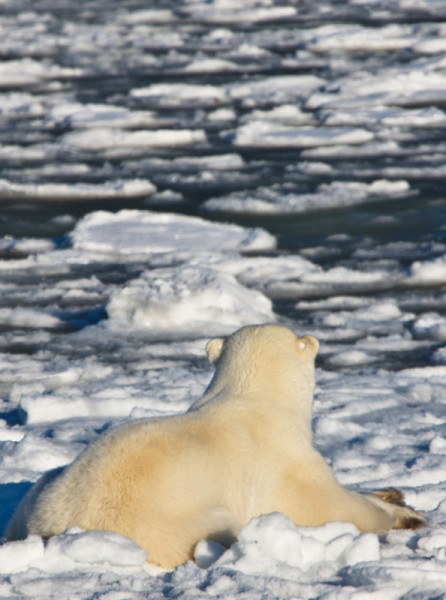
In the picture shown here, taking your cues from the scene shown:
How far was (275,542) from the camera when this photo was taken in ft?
7.79

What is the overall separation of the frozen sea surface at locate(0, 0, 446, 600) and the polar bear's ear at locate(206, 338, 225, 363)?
73 cm

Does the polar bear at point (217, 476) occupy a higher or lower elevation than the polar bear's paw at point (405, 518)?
higher

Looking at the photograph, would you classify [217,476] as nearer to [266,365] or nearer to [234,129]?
[266,365]

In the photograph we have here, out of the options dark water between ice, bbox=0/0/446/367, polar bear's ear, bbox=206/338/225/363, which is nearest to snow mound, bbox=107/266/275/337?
dark water between ice, bbox=0/0/446/367

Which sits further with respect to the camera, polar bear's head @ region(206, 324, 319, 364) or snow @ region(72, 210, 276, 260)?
snow @ region(72, 210, 276, 260)

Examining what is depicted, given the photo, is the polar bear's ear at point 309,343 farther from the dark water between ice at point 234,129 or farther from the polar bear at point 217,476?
the dark water between ice at point 234,129

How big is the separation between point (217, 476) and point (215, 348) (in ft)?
2.05

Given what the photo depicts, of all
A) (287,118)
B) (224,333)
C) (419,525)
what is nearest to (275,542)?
(419,525)

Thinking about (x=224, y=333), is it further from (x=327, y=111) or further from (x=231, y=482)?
(x=327, y=111)

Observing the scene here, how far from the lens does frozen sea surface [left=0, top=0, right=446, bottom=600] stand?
7.91 ft

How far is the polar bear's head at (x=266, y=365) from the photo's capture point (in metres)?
2.93

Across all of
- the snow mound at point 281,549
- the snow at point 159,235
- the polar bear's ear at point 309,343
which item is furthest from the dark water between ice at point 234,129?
the snow mound at point 281,549

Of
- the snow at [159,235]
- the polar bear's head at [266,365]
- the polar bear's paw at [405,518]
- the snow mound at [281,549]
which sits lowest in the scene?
the snow at [159,235]

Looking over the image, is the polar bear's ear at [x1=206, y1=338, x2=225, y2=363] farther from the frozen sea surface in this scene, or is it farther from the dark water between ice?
the dark water between ice
